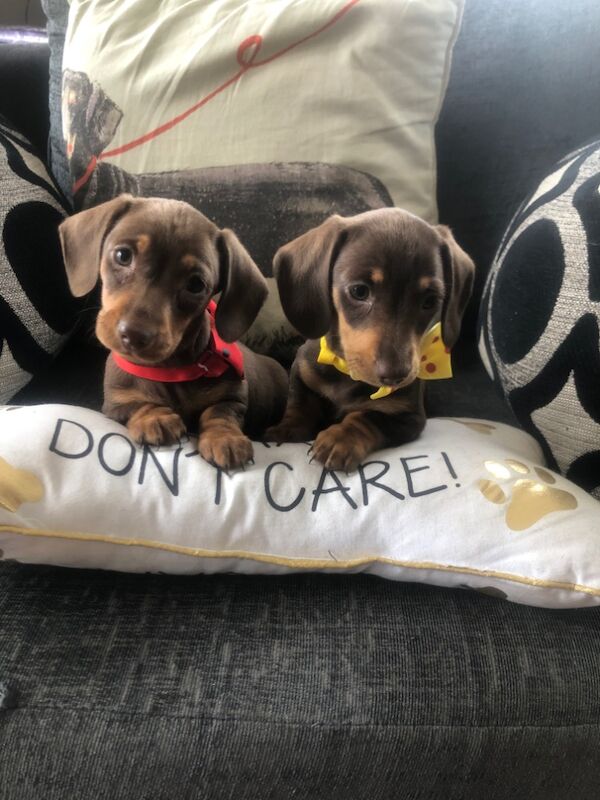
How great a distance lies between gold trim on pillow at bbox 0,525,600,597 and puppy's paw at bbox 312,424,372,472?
0.58ft

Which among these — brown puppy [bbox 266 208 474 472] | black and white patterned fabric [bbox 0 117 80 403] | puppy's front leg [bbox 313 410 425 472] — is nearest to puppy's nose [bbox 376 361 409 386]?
brown puppy [bbox 266 208 474 472]

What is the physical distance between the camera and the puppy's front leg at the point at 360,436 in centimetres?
117

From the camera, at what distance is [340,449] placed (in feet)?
3.86

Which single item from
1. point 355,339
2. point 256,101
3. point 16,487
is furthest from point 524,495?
point 256,101

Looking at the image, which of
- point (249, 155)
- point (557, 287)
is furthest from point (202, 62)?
point (557, 287)

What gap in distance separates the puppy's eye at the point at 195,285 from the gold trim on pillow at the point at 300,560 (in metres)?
0.50

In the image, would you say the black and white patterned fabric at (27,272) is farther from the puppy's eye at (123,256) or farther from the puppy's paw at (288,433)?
the puppy's paw at (288,433)

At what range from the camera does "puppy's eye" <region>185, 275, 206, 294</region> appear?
4.08 ft

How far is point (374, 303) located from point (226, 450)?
424mm

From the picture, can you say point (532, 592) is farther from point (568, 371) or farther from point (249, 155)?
point (249, 155)

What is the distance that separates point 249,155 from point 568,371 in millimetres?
902

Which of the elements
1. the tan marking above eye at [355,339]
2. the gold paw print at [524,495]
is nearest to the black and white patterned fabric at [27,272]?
the tan marking above eye at [355,339]

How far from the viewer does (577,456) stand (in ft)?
4.19

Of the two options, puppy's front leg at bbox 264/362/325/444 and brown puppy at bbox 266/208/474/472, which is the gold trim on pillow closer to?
brown puppy at bbox 266/208/474/472
